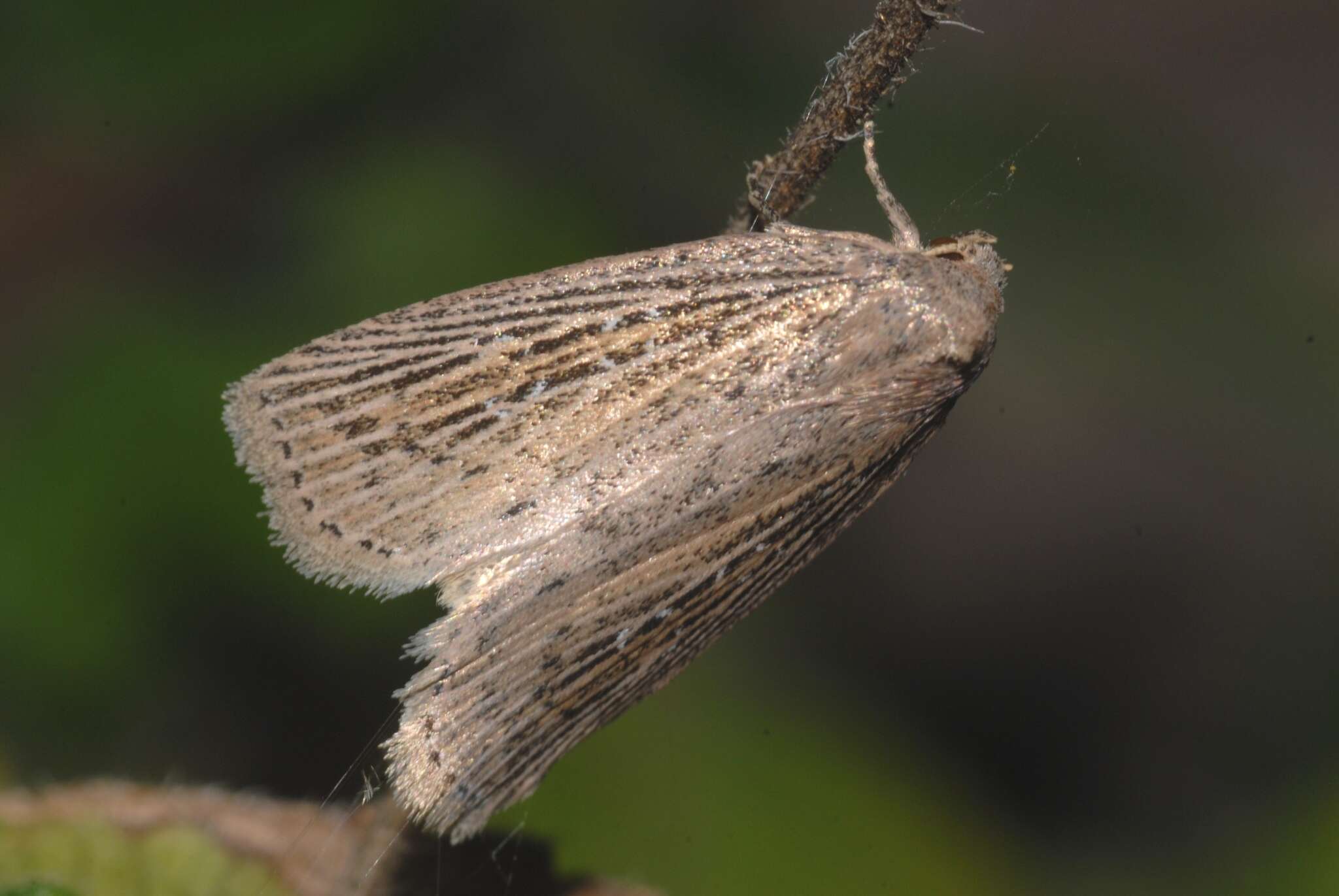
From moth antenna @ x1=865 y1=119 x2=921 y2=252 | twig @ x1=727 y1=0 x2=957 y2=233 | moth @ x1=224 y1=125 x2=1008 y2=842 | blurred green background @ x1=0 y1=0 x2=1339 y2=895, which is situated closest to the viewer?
twig @ x1=727 y1=0 x2=957 y2=233

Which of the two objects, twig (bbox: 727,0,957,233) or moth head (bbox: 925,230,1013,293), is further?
moth head (bbox: 925,230,1013,293)

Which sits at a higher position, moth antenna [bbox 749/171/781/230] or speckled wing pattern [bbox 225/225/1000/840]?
moth antenna [bbox 749/171/781/230]

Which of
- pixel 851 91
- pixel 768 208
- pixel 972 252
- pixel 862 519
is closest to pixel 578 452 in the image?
pixel 768 208

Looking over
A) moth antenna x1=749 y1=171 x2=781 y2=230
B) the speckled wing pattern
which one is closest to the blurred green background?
the speckled wing pattern

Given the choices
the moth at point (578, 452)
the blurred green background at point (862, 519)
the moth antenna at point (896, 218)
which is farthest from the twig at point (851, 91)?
the blurred green background at point (862, 519)

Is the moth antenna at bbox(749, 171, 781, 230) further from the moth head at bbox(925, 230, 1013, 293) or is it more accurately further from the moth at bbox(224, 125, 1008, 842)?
the moth head at bbox(925, 230, 1013, 293)

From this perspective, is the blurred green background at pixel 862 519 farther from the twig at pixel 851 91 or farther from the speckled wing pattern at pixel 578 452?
the twig at pixel 851 91

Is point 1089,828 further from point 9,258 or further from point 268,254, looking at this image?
point 9,258

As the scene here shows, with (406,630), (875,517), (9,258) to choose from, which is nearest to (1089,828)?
(875,517)
